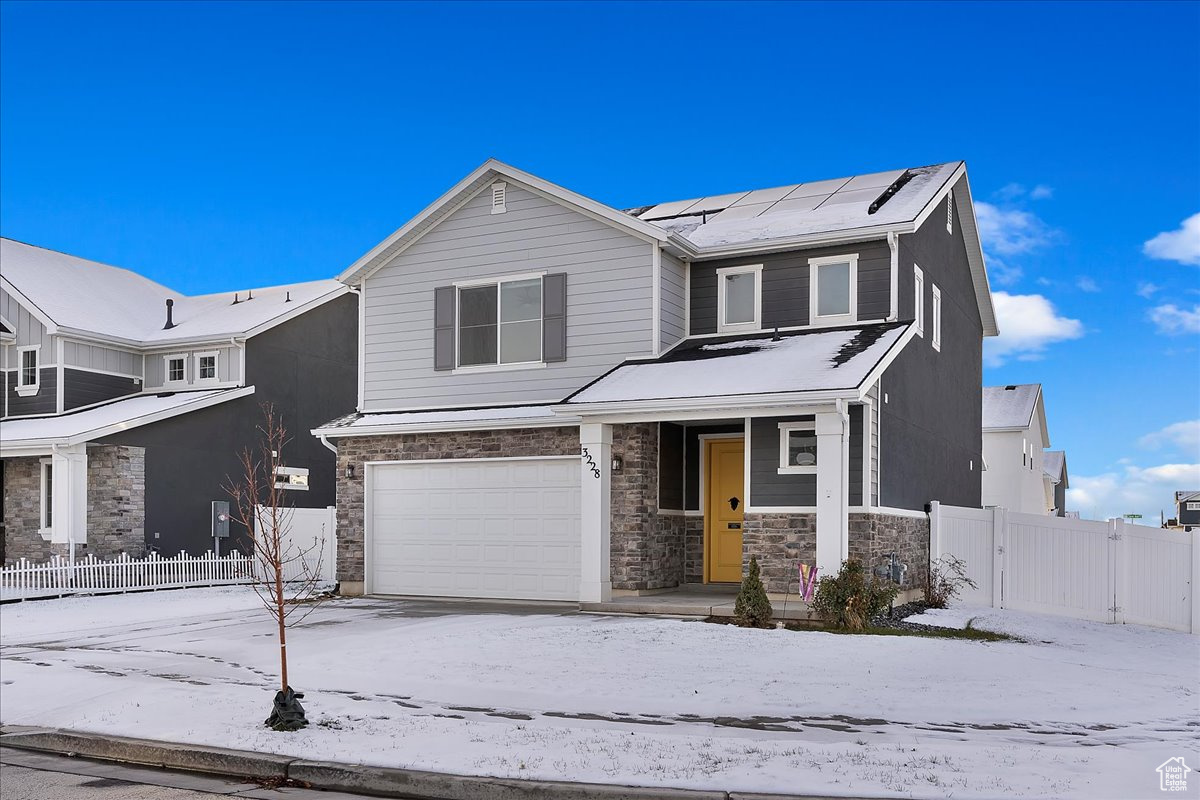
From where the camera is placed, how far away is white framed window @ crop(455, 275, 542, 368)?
19.3m

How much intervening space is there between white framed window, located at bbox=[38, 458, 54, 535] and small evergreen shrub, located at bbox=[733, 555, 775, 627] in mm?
17995

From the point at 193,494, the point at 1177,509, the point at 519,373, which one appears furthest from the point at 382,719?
the point at 1177,509

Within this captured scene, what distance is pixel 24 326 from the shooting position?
28.3 meters

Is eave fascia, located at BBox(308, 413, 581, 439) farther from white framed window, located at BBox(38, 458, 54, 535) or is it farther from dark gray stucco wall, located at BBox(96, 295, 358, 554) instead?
white framed window, located at BBox(38, 458, 54, 535)

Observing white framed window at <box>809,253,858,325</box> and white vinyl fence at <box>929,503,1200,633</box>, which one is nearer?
white vinyl fence at <box>929,503,1200,633</box>

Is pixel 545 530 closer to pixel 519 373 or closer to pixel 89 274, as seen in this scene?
pixel 519 373

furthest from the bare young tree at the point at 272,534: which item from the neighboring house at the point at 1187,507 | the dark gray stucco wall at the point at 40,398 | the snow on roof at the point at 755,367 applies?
the neighboring house at the point at 1187,507

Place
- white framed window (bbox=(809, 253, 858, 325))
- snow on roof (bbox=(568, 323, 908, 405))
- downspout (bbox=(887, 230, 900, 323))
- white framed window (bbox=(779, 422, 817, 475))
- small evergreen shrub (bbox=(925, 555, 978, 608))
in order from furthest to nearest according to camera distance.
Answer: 1. white framed window (bbox=(809, 253, 858, 325))
2. small evergreen shrub (bbox=(925, 555, 978, 608))
3. downspout (bbox=(887, 230, 900, 323))
4. white framed window (bbox=(779, 422, 817, 475))
5. snow on roof (bbox=(568, 323, 908, 405))

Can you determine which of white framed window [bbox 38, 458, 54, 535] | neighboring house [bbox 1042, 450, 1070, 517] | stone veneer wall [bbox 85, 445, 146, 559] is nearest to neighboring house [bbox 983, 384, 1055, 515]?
neighboring house [bbox 1042, 450, 1070, 517]

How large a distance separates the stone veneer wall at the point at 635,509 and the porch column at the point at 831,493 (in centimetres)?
305

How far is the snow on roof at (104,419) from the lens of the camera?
2403cm

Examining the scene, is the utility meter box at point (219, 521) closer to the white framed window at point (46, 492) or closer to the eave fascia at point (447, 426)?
the white framed window at point (46, 492)

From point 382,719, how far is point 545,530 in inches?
348

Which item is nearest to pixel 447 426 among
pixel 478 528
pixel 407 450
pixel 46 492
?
pixel 407 450
